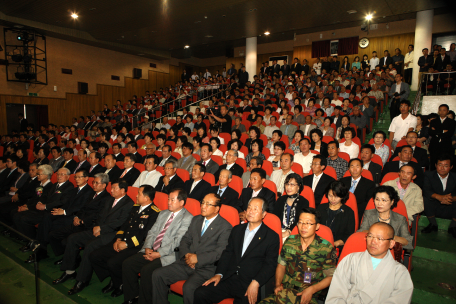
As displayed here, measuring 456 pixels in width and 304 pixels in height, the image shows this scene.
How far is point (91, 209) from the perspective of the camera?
3473 mm

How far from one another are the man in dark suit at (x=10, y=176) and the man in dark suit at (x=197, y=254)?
4145 mm

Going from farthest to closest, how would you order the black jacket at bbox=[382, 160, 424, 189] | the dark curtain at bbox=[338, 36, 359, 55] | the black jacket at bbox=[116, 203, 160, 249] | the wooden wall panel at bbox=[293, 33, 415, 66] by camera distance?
the dark curtain at bbox=[338, 36, 359, 55] → the wooden wall panel at bbox=[293, 33, 415, 66] → the black jacket at bbox=[382, 160, 424, 189] → the black jacket at bbox=[116, 203, 160, 249]

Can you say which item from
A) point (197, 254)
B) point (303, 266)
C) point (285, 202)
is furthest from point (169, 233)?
point (303, 266)

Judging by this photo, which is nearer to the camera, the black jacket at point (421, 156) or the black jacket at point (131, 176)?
the black jacket at point (421, 156)

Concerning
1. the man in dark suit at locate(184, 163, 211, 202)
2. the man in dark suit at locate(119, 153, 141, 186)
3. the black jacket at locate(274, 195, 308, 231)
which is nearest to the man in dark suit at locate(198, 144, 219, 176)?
the man in dark suit at locate(184, 163, 211, 202)

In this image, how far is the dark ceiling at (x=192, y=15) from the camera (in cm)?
785

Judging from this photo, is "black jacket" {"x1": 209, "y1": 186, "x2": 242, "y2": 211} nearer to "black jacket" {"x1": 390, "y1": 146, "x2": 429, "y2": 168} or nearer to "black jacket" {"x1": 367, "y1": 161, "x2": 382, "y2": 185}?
"black jacket" {"x1": 367, "y1": 161, "x2": 382, "y2": 185}

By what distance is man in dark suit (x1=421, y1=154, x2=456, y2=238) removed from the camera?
9.75ft

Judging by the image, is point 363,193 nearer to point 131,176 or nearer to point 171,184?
point 171,184

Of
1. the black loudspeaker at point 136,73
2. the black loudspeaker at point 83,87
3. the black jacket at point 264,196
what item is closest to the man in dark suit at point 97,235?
the black jacket at point 264,196

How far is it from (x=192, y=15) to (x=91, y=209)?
7.31 metres

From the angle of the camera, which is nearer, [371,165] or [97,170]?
[371,165]

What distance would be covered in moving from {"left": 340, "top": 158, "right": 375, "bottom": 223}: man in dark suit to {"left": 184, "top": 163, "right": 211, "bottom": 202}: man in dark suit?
1.66 m

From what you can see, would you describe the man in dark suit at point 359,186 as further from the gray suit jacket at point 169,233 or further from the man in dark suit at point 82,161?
the man in dark suit at point 82,161
